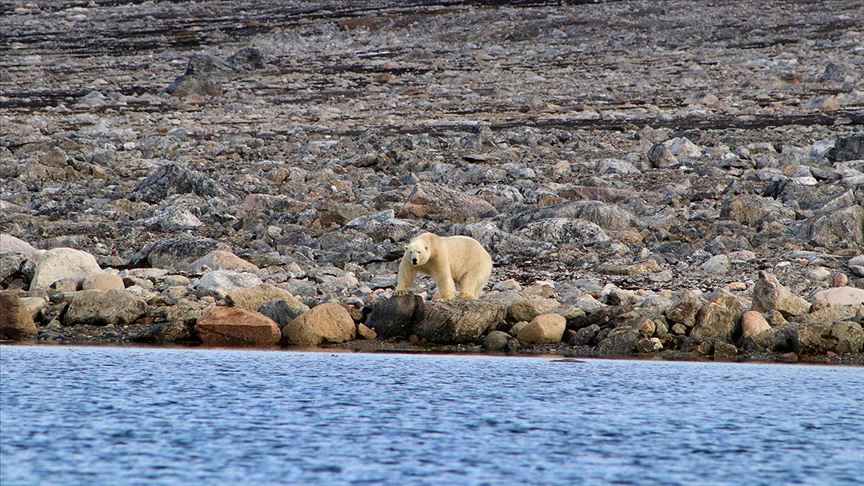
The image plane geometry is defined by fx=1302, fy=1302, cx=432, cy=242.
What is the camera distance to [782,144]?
82.9 feet

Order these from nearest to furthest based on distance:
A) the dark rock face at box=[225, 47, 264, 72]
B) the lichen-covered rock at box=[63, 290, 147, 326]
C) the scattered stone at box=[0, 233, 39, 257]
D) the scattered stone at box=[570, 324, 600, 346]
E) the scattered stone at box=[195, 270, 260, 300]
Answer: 1. the scattered stone at box=[570, 324, 600, 346]
2. the lichen-covered rock at box=[63, 290, 147, 326]
3. the scattered stone at box=[195, 270, 260, 300]
4. the scattered stone at box=[0, 233, 39, 257]
5. the dark rock face at box=[225, 47, 264, 72]

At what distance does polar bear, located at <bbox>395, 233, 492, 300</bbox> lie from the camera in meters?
12.9

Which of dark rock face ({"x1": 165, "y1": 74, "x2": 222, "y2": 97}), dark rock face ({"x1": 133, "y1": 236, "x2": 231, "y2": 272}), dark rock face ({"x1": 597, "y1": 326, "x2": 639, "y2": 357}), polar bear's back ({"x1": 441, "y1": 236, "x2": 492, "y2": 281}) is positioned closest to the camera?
dark rock face ({"x1": 597, "y1": 326, "x2": 639, "y2": 357})

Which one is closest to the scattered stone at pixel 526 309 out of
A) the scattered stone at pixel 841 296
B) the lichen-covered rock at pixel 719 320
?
the lichen-covered rock at pixel 719 320

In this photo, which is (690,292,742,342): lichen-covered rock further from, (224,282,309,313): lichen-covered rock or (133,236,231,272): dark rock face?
(133,236,231,272): dark rock face

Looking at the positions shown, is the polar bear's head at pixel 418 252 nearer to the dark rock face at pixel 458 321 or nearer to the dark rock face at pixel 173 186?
the dark rock face at pixel 458 321

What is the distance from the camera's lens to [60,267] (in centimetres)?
1420

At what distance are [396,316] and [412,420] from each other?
4086 millimetres

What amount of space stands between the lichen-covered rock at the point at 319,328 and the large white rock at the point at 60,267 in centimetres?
292

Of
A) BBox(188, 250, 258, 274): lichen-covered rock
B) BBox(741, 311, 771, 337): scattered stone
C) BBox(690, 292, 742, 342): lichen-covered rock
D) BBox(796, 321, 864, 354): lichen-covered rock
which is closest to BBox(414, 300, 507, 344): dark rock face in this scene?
BBox(690, 292, 742, 342): lichen-covered rock

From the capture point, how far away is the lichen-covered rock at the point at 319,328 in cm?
1240

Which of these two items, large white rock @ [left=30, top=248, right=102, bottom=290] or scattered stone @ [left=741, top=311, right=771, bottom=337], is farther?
large white rock @ [left=30, top=248, right=102, bottom=290]

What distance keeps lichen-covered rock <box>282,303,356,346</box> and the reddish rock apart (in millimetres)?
156

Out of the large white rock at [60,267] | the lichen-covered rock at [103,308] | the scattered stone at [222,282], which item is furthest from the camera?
the large white rock at [60,267]
